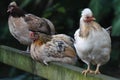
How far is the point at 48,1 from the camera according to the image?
24.0 feet

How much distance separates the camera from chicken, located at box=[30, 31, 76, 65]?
443 centimetres

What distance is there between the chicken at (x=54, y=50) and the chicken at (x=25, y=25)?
31.3 inches

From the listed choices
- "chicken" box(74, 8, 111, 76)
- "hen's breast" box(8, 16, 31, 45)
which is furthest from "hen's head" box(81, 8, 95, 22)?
"hen's breast" box(8, 16, 31, 45)

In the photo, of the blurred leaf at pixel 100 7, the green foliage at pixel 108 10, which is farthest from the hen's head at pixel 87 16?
the blurred leaf at pixel 100 7

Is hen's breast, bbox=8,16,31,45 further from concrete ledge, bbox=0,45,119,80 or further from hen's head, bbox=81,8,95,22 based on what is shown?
hen's head, bbox=81,8,95,22

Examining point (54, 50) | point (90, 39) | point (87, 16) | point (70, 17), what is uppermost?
point (87, 16)

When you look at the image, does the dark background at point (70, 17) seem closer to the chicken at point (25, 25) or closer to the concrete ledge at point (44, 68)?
the chicken at point (25, 25)

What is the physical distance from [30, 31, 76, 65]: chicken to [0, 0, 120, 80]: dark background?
66.9 inches

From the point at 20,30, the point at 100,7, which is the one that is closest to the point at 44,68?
the point at 20,30

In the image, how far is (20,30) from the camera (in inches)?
225

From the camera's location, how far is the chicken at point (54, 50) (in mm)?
4434

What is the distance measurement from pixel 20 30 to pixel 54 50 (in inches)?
49.6

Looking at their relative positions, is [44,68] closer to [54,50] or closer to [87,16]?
[54,50]

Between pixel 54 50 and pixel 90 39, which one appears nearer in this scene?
pixel 90 39
